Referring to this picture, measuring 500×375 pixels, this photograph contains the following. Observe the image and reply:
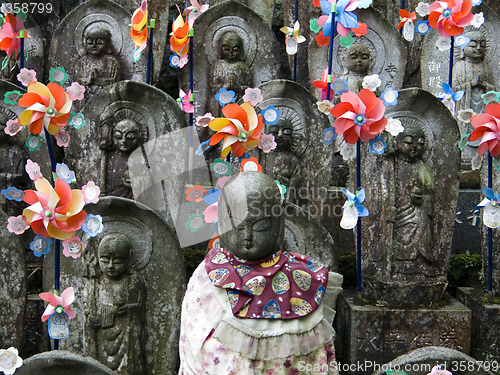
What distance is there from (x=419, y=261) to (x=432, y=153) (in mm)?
837

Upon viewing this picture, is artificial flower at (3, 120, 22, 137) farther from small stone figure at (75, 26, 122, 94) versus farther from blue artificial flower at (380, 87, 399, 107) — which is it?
blue artificial flower at (380, 87, 399, 107)

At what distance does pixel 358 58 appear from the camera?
6539 millimetres

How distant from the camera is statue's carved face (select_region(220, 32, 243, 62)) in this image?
6406mm

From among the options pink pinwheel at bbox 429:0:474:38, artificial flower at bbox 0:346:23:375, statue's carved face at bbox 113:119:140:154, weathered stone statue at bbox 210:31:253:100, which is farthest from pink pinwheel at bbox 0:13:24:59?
pink pinwheel at bbox 429:0:474:38

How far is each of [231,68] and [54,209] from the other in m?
3.31

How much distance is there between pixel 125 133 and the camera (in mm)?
5324

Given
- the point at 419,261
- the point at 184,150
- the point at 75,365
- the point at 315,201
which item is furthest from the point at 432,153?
the point at 75,365

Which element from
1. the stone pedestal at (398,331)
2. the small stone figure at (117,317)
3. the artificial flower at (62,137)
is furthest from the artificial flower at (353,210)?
the artificial flower at (62,137)

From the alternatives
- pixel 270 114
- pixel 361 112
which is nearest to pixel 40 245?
pixel 270 114

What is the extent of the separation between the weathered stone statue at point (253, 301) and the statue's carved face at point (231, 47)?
3.49 meters

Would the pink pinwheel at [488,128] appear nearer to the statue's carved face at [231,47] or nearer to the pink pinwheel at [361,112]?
the pink pinwheel at [361,112]

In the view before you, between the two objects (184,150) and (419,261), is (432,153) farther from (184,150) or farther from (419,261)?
(184,150)

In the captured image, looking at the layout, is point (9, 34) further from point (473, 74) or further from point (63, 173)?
point (473, 74)

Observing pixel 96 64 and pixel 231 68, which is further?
pixel 96 64
